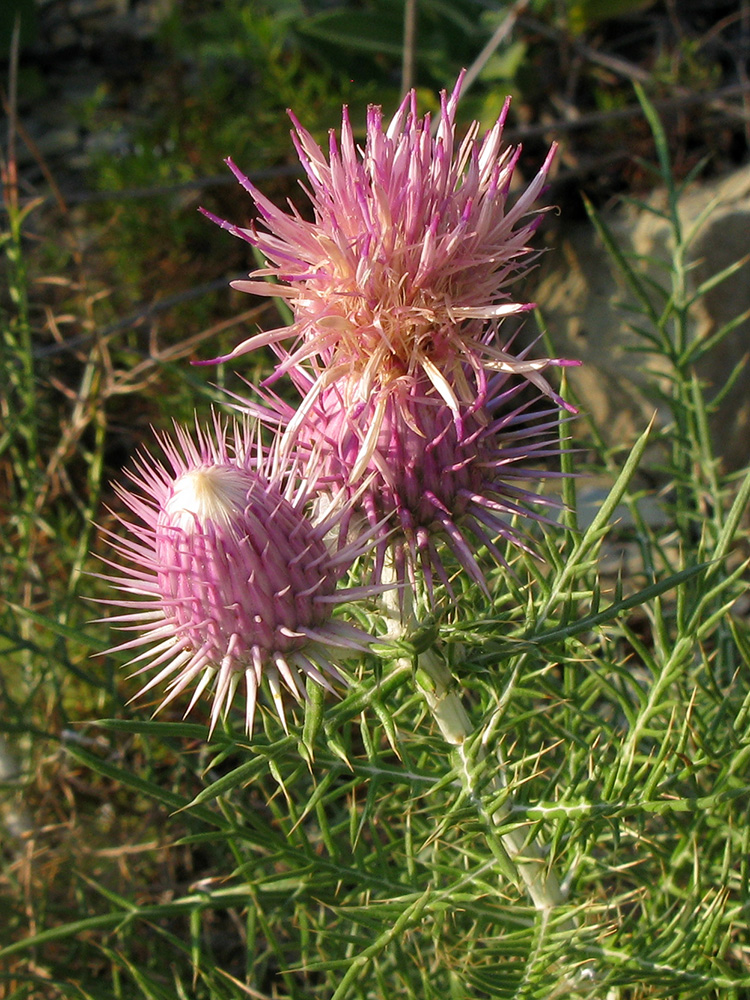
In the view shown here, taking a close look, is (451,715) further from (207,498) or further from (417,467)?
(207,498)

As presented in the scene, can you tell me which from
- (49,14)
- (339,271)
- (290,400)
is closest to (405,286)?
(339,271)

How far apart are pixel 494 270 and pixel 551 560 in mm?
621

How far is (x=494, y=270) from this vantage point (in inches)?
61.2

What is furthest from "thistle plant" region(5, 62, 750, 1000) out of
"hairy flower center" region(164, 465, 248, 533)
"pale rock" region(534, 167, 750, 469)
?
"pale rock" region(534, 167, 750, 469)

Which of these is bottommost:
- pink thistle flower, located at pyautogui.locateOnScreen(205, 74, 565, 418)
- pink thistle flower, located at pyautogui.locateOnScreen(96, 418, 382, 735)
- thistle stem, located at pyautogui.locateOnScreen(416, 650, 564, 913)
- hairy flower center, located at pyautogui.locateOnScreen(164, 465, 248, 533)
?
thistle stem, located at pyautogui.locateOnScreen(416, 650, 564, 913)

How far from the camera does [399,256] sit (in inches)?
58.3

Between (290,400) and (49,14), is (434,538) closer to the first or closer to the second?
(290,400)

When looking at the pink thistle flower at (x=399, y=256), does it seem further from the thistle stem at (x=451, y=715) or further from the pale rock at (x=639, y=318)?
the pale rock at (x=639, y=318)

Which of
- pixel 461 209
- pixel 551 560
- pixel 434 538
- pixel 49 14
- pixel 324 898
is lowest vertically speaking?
pixel 324 898

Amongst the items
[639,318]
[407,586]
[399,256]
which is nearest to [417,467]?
[407,586]

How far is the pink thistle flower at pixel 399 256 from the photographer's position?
146cm

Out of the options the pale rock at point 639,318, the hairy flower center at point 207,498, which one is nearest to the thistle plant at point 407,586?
the hairy flower center at point 207,498

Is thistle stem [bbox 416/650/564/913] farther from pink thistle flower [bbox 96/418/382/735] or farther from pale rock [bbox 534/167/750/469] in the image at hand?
pale rock [bbox 534/167/750/469]

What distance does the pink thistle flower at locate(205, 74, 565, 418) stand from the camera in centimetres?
146
